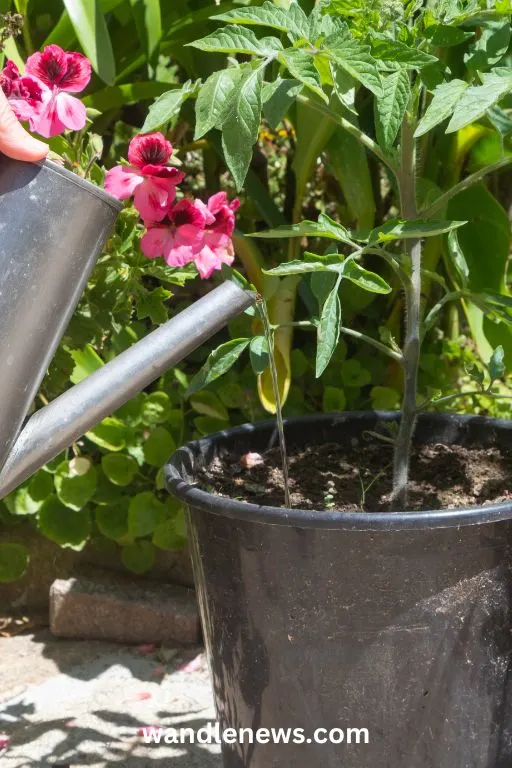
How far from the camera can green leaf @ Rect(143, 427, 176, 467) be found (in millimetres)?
1562

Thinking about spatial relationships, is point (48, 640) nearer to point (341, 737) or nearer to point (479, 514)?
point (341, 737)

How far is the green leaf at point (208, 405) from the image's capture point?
5.22 ft

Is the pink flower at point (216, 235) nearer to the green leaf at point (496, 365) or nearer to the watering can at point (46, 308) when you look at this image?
the watering can at point (46, 308)

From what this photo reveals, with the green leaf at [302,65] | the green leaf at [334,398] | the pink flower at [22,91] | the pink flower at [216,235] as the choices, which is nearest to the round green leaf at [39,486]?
the green leaf at [334,398]

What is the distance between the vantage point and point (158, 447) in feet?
5.13

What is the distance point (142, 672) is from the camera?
152 centimetres

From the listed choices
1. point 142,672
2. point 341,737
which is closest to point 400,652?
point 341,737

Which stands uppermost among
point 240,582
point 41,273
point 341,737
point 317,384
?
point 41,273

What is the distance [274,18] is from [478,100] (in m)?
0.21

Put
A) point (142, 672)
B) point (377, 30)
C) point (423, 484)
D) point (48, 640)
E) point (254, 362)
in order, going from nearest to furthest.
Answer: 1. point (377, 30)
2. point (254, 362)
3. point (423, 484)
4. point (142, 672)
5. point (48, 640)

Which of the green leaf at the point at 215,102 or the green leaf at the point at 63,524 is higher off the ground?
the green leaf at the point at 215,102

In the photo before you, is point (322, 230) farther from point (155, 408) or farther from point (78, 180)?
point (155, 408)

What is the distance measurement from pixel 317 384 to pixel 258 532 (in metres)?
0.76

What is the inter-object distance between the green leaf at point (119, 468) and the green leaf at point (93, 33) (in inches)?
23.7
